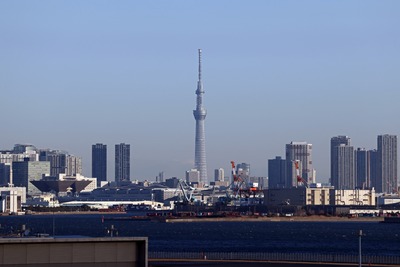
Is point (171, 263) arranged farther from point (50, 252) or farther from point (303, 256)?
point (50, 252)

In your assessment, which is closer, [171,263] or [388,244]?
[171,263]

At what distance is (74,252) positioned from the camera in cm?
5631

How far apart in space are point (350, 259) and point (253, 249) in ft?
114

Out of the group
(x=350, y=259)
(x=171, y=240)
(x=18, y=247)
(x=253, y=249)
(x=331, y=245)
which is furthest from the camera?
(x=171, y=240)

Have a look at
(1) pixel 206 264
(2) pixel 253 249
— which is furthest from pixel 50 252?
(2) pixel 253 249

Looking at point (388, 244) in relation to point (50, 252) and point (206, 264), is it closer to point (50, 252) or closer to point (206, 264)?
point (206, 264)

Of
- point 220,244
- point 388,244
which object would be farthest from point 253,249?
point 388,244

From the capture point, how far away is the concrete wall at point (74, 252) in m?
55.4

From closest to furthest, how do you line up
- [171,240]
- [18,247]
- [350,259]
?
[18,247] → [350,259] → [171,240]

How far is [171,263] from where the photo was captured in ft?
310

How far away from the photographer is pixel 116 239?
5638cm

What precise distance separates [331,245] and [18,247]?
10275 cm

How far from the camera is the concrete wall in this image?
55.4 metres


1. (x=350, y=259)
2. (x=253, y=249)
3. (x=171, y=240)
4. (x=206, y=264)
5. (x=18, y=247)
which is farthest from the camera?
(x=171, y=240)
